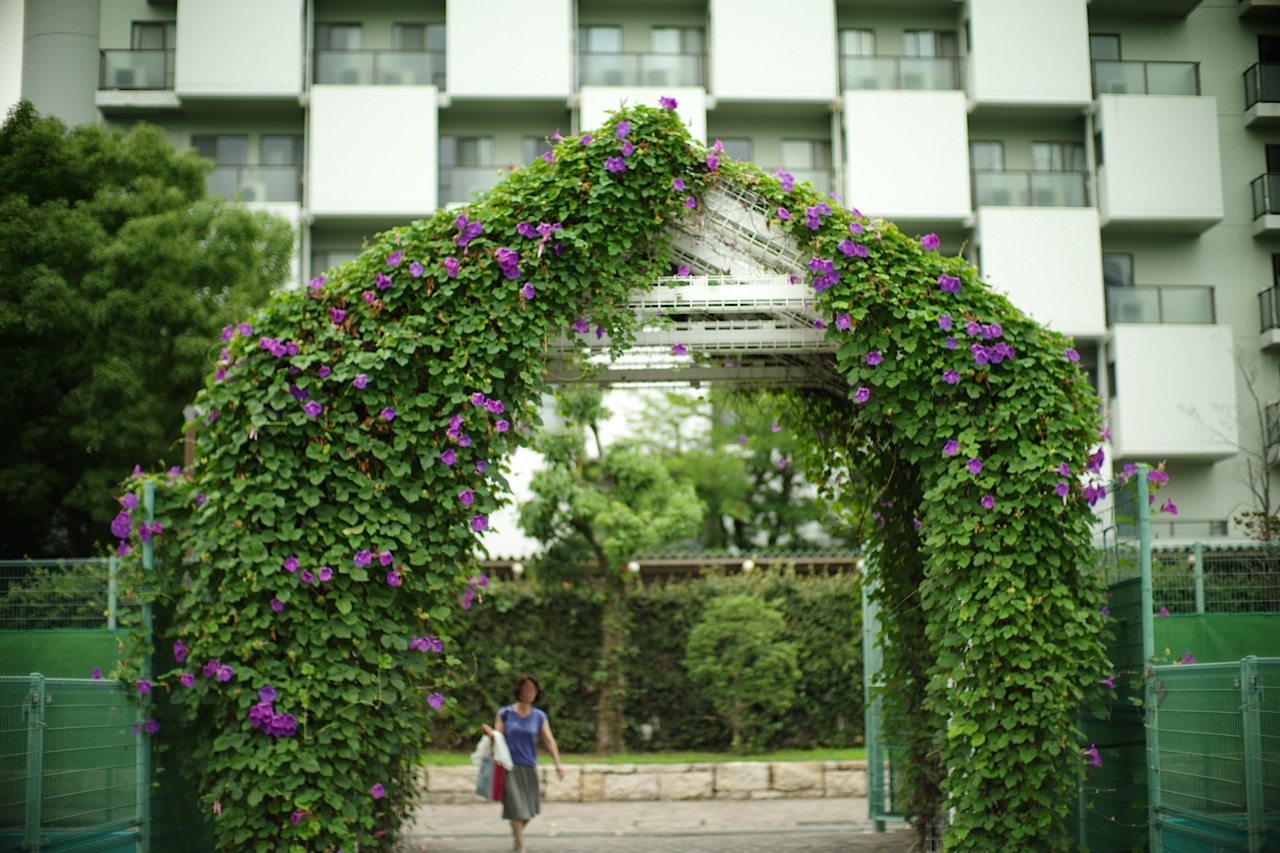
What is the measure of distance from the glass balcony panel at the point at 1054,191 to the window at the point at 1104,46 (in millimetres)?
3075

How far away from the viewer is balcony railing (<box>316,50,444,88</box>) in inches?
1017

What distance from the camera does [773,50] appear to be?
84.8 ft

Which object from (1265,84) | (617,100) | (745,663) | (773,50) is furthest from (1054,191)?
(745,663)

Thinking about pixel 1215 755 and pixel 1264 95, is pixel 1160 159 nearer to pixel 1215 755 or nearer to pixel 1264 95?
pixel 1264 95

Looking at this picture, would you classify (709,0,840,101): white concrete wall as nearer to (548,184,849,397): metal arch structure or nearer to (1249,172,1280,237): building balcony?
(1249,172,1280,237): building balcony

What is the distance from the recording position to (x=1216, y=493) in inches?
1005

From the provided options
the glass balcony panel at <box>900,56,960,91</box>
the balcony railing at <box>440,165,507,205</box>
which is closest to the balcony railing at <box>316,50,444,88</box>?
the balcony railing at <box>440,165,507,205</box>

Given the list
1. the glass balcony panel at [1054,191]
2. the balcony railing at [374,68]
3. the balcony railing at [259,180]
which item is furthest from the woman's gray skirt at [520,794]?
the glass balcony panel at [1054,191]

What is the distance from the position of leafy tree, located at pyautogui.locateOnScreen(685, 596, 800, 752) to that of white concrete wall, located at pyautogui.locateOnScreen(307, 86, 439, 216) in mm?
11592

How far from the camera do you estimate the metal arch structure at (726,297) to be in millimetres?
7918

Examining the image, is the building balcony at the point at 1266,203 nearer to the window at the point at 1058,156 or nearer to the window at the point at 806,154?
the window at the point at 1058,156

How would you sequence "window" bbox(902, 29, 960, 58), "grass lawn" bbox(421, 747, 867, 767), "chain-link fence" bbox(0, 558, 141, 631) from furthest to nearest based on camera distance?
"window" bbox(902, 29, 960, 58) → "grass lawn" bbox(421, 747, 867, 767) → "chain-link fence" bbox(0, 558, 141, 631)

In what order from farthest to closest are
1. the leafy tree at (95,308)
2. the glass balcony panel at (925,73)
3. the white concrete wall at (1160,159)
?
the glass balcony panel at (925,73) < the white concrete wall at (1160,159) < the leafy tree at (95,308)

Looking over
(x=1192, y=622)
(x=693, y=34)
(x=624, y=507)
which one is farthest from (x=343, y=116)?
(x=1192, y=622)
